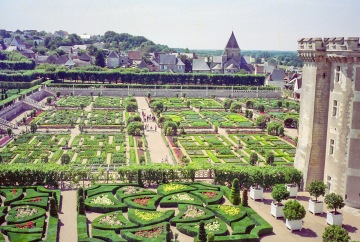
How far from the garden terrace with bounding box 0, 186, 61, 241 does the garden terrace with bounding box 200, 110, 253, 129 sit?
36.0 meters

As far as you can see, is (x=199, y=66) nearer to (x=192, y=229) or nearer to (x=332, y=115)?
(x=332, y=115)

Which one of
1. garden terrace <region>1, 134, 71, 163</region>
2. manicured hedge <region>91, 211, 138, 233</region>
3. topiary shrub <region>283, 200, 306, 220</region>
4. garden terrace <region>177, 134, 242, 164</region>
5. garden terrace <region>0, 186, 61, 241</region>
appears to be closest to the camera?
garden terrace <region>0, 186, 61, 241</region>

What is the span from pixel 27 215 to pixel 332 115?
75.9ft

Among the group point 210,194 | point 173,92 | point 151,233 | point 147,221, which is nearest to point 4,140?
point 210,194

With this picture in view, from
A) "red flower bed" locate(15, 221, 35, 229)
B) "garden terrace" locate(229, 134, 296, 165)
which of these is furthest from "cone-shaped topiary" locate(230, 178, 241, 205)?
"garden terrace" locate(229, 134, 296, 165)

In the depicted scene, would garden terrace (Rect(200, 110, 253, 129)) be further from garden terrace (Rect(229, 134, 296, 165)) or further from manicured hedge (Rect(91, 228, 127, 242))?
manicured hedge (Rect(91, 228, 127, 242))

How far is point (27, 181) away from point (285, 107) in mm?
60491

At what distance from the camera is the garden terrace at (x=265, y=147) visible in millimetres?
46963

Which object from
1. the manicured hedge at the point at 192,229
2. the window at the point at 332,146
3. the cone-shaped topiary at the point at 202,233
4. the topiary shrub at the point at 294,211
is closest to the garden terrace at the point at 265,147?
the window at the point at 332,146

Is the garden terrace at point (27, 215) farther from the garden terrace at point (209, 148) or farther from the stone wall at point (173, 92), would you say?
the stone wall at point (173, 92)

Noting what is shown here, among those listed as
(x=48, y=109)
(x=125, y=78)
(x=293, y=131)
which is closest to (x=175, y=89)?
(x=125, y=78)

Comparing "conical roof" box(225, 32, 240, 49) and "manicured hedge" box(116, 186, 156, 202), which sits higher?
"conical roof" box(225, 32, 240, 49)

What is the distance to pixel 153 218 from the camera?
26.7 metres

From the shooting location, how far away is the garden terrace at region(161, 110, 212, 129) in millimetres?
61469
